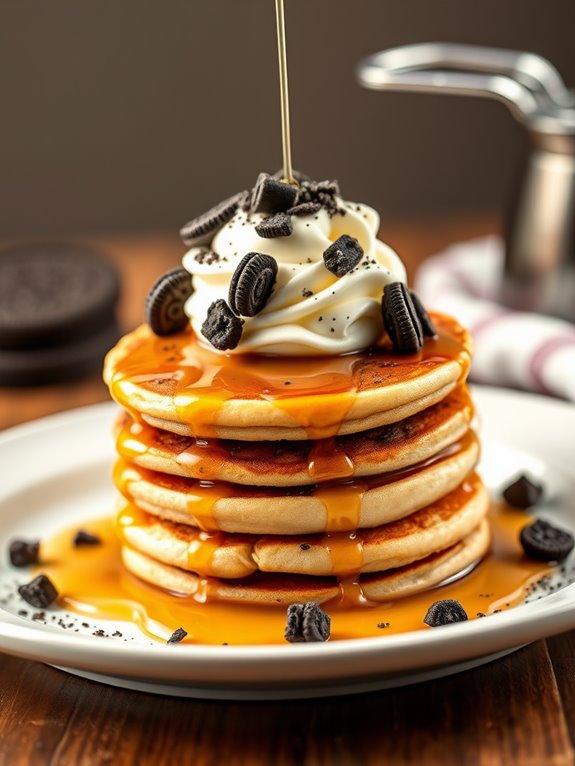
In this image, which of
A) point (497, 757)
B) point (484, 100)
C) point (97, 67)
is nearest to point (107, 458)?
point (497, 757)

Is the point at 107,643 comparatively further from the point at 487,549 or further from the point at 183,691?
the point at 487,549

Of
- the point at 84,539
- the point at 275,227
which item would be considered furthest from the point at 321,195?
the point at 84,539

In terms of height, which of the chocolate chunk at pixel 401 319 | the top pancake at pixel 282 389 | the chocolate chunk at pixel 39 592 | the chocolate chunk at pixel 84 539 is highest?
the chocolate chunk at pixel 401 319

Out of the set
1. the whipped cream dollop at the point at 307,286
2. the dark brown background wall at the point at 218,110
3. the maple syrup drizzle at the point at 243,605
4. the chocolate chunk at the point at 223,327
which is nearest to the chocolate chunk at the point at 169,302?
the whipped cream dollop at the point at 307,286

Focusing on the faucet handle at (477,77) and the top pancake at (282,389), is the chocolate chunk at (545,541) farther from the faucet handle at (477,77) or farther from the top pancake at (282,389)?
the faucet handle at (477,77)

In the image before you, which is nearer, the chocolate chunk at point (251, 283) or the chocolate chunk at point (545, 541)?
the chocolate chunk at point (251, 283)

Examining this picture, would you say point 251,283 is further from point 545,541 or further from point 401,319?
point 545,541
